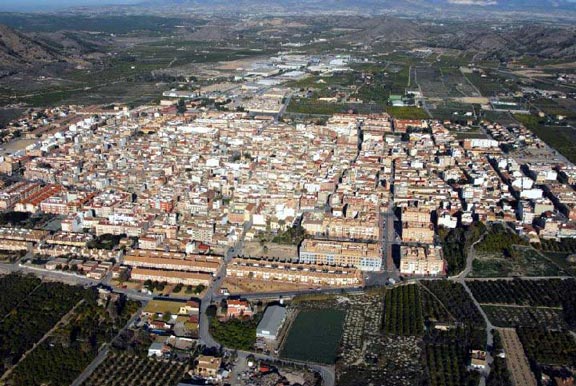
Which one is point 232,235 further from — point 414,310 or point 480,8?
point 480,8

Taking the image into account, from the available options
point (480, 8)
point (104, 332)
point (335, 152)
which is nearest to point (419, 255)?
point (104, 332)

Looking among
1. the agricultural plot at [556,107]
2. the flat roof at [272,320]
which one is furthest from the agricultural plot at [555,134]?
the flat roof at [272,320]

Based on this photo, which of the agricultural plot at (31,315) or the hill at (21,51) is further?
the hill at (21,51)

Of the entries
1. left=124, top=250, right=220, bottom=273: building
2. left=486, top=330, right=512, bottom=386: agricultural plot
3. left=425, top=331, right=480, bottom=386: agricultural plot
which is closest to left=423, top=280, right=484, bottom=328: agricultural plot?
left=425, top=331, right=480, bottom=386: agricultural plot

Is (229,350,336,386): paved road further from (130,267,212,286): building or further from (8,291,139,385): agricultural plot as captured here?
(130,267,212,286): building

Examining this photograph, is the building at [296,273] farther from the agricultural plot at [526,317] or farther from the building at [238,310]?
the agricultural plot at [526,317]

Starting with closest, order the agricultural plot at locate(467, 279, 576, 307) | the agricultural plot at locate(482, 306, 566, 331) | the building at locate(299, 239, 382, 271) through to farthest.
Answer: the agricultural plot at locate(482, 306, 566, 331) → the agricultural plot at locate(467, 279, 576, 307) → the building at locate(299, 239, 382, 271)
